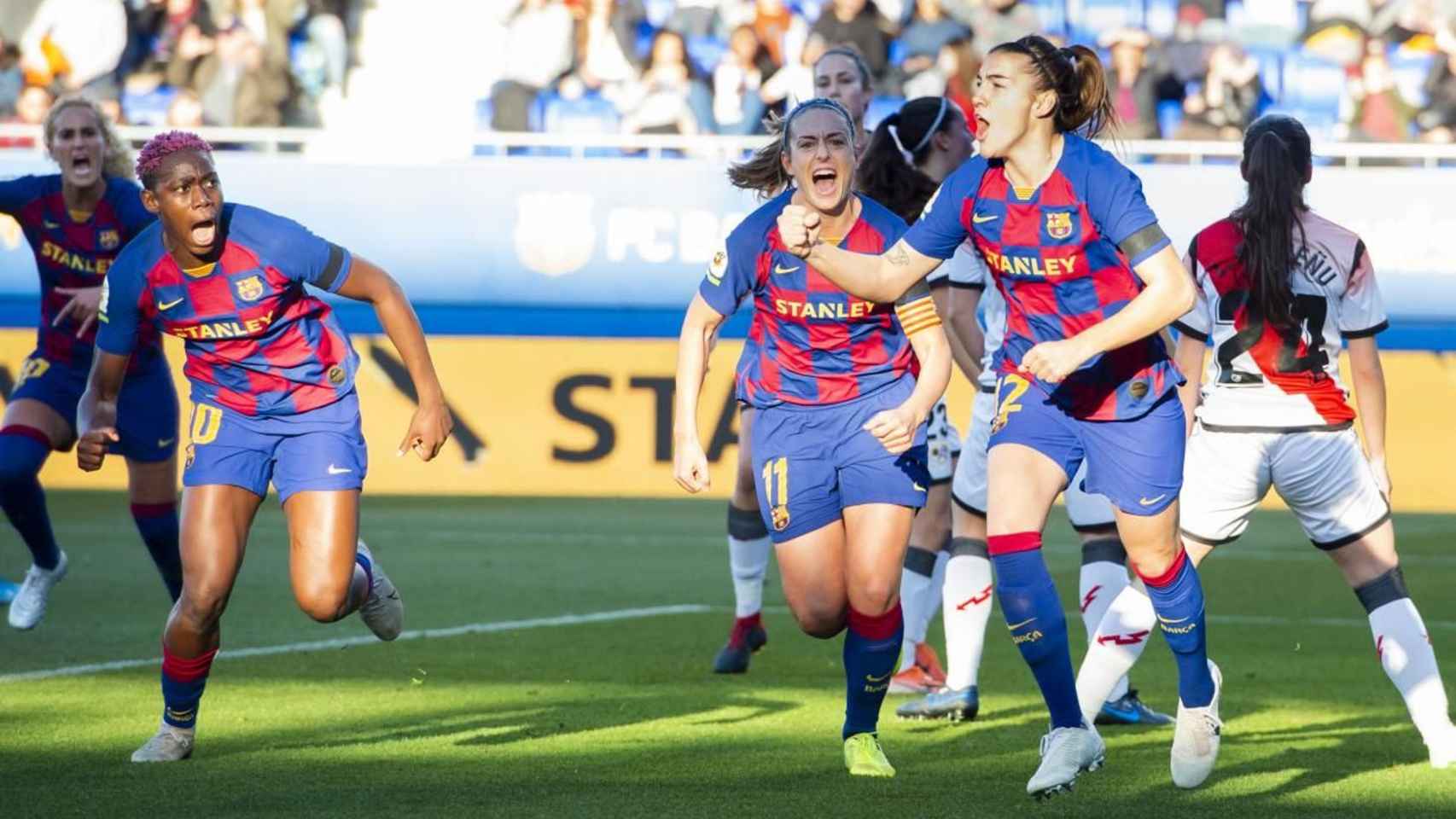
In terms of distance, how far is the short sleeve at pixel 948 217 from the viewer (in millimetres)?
6301

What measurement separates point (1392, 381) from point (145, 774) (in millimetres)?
11634

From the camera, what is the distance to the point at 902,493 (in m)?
6.72

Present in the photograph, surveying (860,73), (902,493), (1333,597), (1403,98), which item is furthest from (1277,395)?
(1403,98)

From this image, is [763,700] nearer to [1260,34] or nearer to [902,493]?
[902,493]

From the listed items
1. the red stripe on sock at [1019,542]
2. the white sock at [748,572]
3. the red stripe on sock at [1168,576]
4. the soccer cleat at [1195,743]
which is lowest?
the white sock at [748,572]

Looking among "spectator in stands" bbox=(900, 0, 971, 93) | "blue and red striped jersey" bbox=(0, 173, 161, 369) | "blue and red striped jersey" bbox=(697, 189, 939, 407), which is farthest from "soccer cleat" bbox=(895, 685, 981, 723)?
"spectator in stands" bbox=(900, 0, 971, 93)

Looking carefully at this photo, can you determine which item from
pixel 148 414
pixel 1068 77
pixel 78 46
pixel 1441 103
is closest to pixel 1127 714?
pixel 1068 77

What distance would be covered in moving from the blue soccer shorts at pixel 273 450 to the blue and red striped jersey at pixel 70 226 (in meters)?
2.55

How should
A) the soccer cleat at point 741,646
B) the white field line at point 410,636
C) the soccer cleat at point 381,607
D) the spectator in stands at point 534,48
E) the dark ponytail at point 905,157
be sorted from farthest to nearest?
the spectator in stands at point 534,48, the soccer cleat at point 741,646, the white field line at point 410,636, the dark ponytail at point 905,157, the soccer cleat at point 381,607

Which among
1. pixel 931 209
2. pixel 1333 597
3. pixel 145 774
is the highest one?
pixel 931 209

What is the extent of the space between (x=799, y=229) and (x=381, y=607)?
7.58 ft

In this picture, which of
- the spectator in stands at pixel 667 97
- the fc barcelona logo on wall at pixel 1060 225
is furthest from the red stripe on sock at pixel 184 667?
the spectator in stands at pixel 667 97

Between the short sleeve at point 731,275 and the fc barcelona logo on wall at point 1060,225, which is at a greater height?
the fc barcelona logo on wall at point 1060,225

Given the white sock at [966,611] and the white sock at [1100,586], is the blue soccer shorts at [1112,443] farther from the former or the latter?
the white sock at [966,611]
